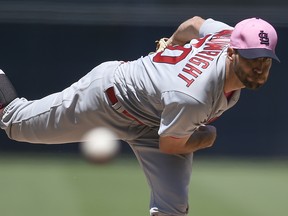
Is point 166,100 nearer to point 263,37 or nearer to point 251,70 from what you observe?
point 251,70

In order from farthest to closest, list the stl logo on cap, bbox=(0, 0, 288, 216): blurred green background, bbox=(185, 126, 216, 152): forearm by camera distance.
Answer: bbox=(0, 0, 288, 216): blurred green background, bbox=(185, 126, 216, 152): forearm, the stl logo on cap

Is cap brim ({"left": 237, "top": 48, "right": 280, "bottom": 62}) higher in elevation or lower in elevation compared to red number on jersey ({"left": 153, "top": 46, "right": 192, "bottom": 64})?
higher

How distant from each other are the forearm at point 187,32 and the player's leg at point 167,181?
824mm

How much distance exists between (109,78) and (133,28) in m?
3.74

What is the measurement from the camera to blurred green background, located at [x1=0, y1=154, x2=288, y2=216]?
6.50 meters

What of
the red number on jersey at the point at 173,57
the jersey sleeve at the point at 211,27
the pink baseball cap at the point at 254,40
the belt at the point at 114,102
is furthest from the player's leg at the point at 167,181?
the pink baseball cap at the point at 254,40

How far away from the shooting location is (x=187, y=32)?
5508 mm

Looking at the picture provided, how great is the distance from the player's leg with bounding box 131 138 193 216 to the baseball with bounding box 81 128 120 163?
1.01ft

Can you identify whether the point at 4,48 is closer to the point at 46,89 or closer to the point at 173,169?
the point at 46,89

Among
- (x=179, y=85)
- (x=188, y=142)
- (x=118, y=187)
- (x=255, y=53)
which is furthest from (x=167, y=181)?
(x=118, y=187)

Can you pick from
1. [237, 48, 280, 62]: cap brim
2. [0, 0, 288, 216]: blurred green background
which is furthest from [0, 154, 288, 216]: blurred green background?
[237, 48, 280, 62]: cap brim

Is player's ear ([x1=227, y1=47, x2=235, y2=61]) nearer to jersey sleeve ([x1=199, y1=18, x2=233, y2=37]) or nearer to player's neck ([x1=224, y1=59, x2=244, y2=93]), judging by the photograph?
player's neck ([x1=224, y1=59, x2=244, y2=93])

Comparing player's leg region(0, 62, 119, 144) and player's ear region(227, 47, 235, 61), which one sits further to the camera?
player's leg region(0, 62, 119, 144)

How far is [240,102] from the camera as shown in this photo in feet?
28.0
